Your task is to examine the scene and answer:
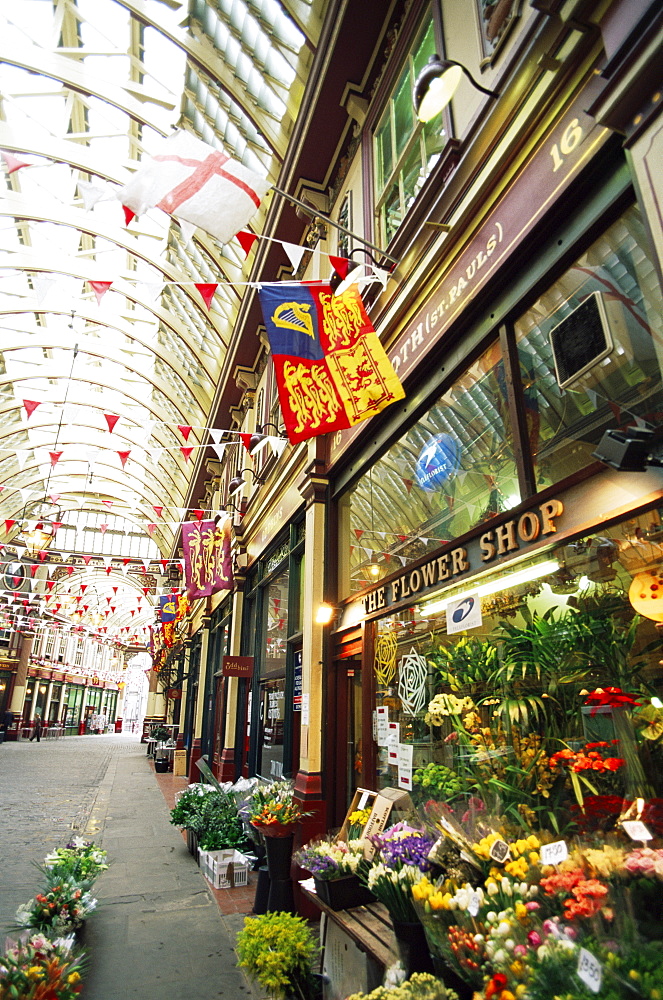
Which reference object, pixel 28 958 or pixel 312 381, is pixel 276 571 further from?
pixel 28 958

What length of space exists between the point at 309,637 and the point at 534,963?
529 cm

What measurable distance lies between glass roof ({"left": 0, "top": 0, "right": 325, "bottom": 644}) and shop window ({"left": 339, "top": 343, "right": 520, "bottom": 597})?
3322 mm

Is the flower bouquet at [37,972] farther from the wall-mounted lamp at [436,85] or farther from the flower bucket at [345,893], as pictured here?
the wall-mounted lamp at [436,85]

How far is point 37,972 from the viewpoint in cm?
328

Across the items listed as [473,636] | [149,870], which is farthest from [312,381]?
[149,870]

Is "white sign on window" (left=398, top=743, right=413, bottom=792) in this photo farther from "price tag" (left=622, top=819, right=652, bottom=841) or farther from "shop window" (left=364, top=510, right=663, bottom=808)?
"price tag" (left=622, top=819, right=652, bottom=841)

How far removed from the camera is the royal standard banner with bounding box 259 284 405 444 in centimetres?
537

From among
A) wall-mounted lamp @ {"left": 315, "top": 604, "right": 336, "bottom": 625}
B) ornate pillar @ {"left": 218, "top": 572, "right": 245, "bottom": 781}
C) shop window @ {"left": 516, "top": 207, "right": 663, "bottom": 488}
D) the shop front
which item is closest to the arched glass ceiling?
the shop front

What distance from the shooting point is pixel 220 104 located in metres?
10.8

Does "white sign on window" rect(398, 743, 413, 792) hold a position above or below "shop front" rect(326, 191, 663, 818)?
below

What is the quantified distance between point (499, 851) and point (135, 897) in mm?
5669

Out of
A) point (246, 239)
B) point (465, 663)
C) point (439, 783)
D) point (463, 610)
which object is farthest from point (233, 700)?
point (246, 239)

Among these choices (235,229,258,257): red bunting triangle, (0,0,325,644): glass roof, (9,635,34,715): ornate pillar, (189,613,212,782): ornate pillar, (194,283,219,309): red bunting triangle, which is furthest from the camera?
(9,635,34,715): ornate pillar

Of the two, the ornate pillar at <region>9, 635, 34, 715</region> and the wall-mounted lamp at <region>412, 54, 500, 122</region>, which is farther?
the ornate pillar at <region>9, 635, 34, 715</region>
